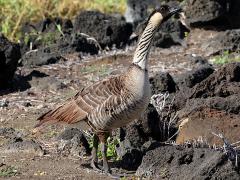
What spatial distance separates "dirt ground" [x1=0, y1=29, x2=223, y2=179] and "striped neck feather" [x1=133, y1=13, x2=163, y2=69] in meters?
1.16

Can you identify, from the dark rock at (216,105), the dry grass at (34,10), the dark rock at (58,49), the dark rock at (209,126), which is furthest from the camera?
the dry grass at (34,10)

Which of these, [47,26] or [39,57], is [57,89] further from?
[47,26]

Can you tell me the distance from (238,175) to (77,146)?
2.18 meters

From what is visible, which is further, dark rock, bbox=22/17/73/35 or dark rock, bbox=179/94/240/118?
dark rock, bbox=22/17/73/35

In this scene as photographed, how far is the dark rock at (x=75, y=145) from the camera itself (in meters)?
9.05

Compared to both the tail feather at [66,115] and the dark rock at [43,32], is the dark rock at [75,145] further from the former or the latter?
the dark rock at [43,32]

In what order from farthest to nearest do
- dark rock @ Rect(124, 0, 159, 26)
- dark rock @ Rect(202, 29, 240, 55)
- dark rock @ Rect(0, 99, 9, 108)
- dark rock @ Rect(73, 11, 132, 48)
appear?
dark rock @ Rect(124, 0, 159, 26), dark rock @ Rect(73, 11, 132, 48), dark rock @ Rect(202, 29, 240, 55), dark rock @ Rect(0, 99, 9, 108)

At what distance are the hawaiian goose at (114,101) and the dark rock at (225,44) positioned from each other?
614 cm

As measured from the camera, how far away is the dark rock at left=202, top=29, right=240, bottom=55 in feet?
47.6

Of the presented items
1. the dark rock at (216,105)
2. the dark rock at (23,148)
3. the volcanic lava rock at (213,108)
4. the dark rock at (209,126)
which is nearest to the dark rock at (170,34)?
the volcanic lava rock at (213,108)

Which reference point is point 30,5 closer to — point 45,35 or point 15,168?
point 45,35

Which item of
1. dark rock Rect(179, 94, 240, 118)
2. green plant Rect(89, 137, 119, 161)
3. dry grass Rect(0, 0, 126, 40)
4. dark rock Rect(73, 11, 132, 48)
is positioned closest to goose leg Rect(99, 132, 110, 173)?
green plant Rect(89, 137, 119, 161)

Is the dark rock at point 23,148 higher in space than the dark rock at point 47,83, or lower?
lower

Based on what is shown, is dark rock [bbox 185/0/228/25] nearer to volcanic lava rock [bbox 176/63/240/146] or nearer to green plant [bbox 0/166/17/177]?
volcanic lava rock [bbox 176/63/240/146]
